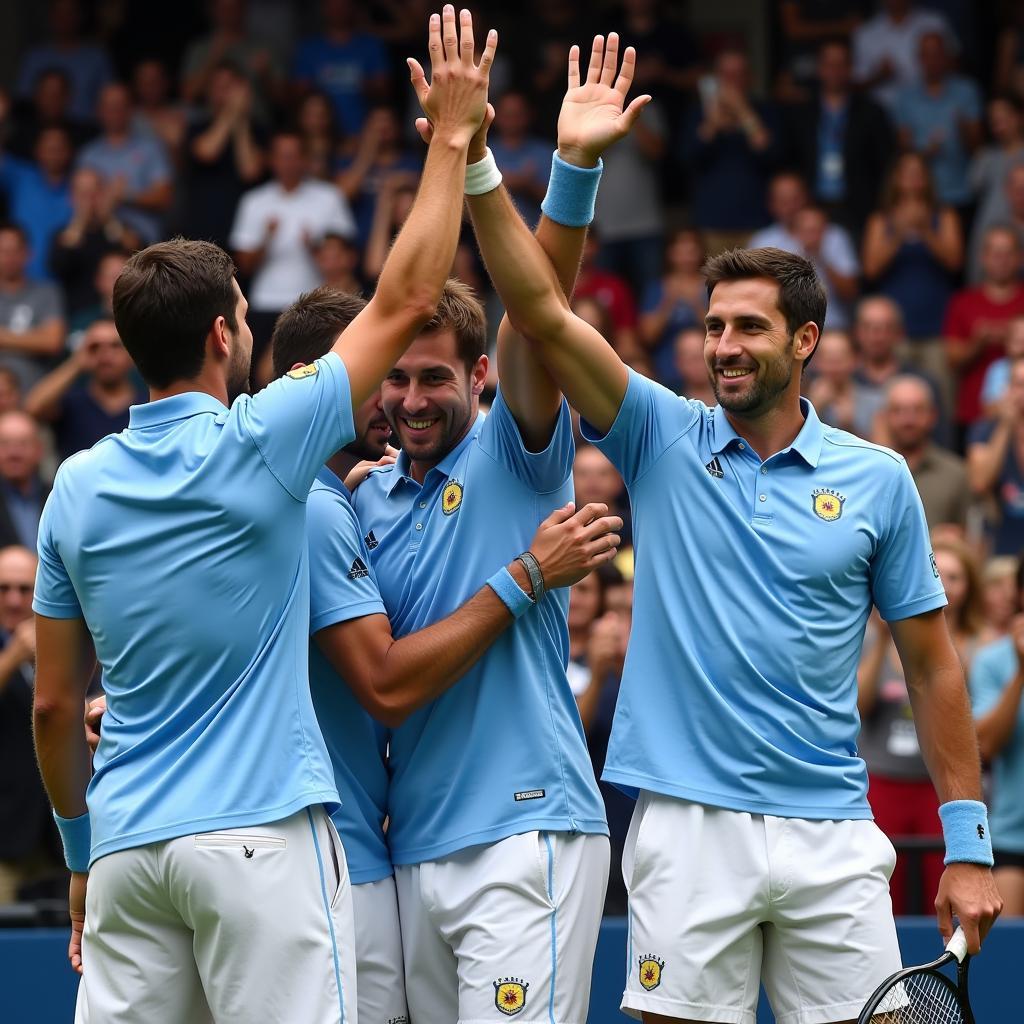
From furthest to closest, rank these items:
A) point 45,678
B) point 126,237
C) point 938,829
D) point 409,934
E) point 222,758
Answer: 1. point 126,237
2. point 938,829
3. point 409,934
4. point 45,678
5. point 222,758

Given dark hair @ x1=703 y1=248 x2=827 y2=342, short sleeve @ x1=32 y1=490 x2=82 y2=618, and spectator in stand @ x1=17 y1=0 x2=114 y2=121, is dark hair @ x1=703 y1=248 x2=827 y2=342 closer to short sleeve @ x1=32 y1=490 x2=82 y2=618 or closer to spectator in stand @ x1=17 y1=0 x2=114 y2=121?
short sleeve @ x1=32 y1=490 x2=82 y2=618

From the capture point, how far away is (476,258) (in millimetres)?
11516

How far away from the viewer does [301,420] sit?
11.9 feet

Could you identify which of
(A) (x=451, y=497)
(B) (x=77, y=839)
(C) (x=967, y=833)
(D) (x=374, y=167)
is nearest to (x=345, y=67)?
(D) (x=374, y=167)

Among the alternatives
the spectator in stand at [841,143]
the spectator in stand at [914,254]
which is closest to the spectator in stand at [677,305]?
the spectator in stand at [914,254]

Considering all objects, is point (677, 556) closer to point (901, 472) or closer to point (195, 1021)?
point (901, 472)

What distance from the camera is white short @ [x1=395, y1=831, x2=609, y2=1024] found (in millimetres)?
3980

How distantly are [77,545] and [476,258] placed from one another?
8.03 meters

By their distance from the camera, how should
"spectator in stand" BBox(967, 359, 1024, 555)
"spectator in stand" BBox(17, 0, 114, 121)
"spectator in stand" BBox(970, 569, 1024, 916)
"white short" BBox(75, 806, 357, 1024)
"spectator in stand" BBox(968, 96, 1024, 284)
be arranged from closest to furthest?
"white short" BBox(75, 806, 357, 1024) < "spectator in stand" BBox(970, 569, 1024, 916) < "spectator in stand" BBox(967, 359, 1024, 555) < "spectator in stand" BBox(968, 96, 1024, 284) < "spectator in stand" BBox(17, 0, 114, 121)

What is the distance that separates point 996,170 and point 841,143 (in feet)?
3.36

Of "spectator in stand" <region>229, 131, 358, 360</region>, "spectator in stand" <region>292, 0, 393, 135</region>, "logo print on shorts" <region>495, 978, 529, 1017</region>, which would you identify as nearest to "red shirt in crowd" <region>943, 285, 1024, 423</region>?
"spectator in stand" <region>229, 131, 358, 360</region>

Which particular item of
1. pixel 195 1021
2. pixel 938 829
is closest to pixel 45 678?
pixel 195 1021

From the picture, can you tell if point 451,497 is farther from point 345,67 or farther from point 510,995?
point 345,67

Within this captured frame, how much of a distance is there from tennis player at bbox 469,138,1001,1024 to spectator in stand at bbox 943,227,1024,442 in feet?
21.8
